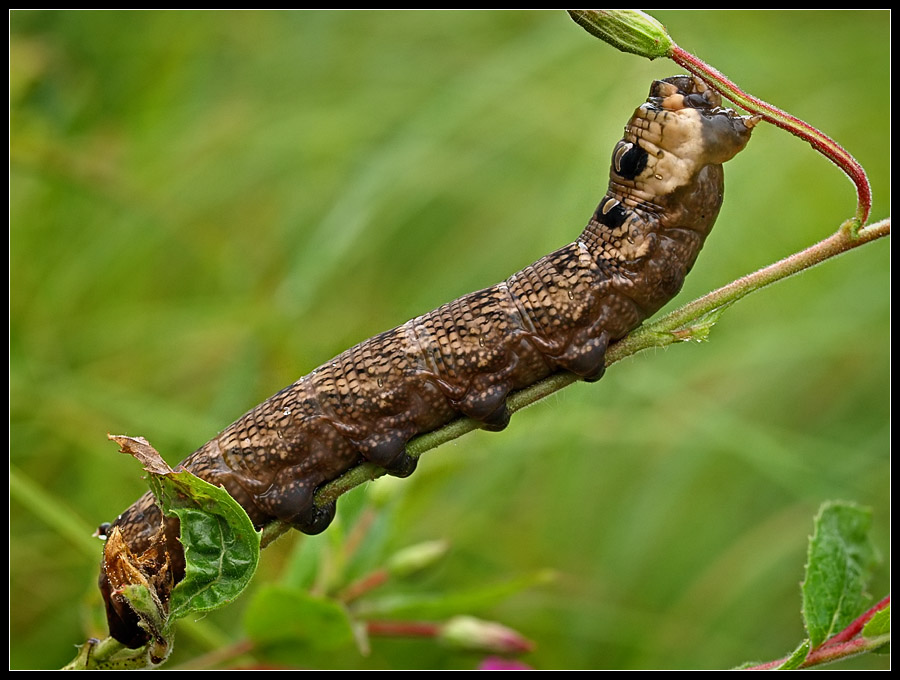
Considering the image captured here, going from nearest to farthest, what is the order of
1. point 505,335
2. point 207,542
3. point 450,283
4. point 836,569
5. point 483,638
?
point 207,542 < point 836,569 < point 505,335 < point 483,638 < point 450,283

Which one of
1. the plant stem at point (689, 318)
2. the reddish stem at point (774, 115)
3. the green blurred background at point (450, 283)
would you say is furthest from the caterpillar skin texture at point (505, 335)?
the green blurred background at point (450, 283)

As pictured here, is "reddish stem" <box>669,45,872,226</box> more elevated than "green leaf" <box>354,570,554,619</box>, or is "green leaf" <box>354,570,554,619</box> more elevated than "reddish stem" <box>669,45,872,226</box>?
"reddish stem" <box>669,45,872,226</box>

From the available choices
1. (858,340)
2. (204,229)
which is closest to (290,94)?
(204,229)

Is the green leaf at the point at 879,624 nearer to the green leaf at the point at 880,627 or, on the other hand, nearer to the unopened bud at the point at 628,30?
the green leaf at the point at 880,627

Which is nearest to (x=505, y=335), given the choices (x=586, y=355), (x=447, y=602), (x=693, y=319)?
(x=586, y=355)

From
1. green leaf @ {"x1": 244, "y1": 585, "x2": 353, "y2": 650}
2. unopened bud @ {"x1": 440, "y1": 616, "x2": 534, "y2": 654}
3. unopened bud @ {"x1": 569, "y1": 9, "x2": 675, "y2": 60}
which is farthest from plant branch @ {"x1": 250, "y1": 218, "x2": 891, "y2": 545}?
unopened bud @ {"x1": 440, "y1": 616, "x2": 534, "y2": 654}

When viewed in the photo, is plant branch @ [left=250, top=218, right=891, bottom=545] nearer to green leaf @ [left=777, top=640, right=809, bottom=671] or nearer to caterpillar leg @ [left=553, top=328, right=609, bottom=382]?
caterpillar leg @ [left=553, top=328, right=609, bottom=382]

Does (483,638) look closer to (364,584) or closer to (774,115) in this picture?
(364,584)
